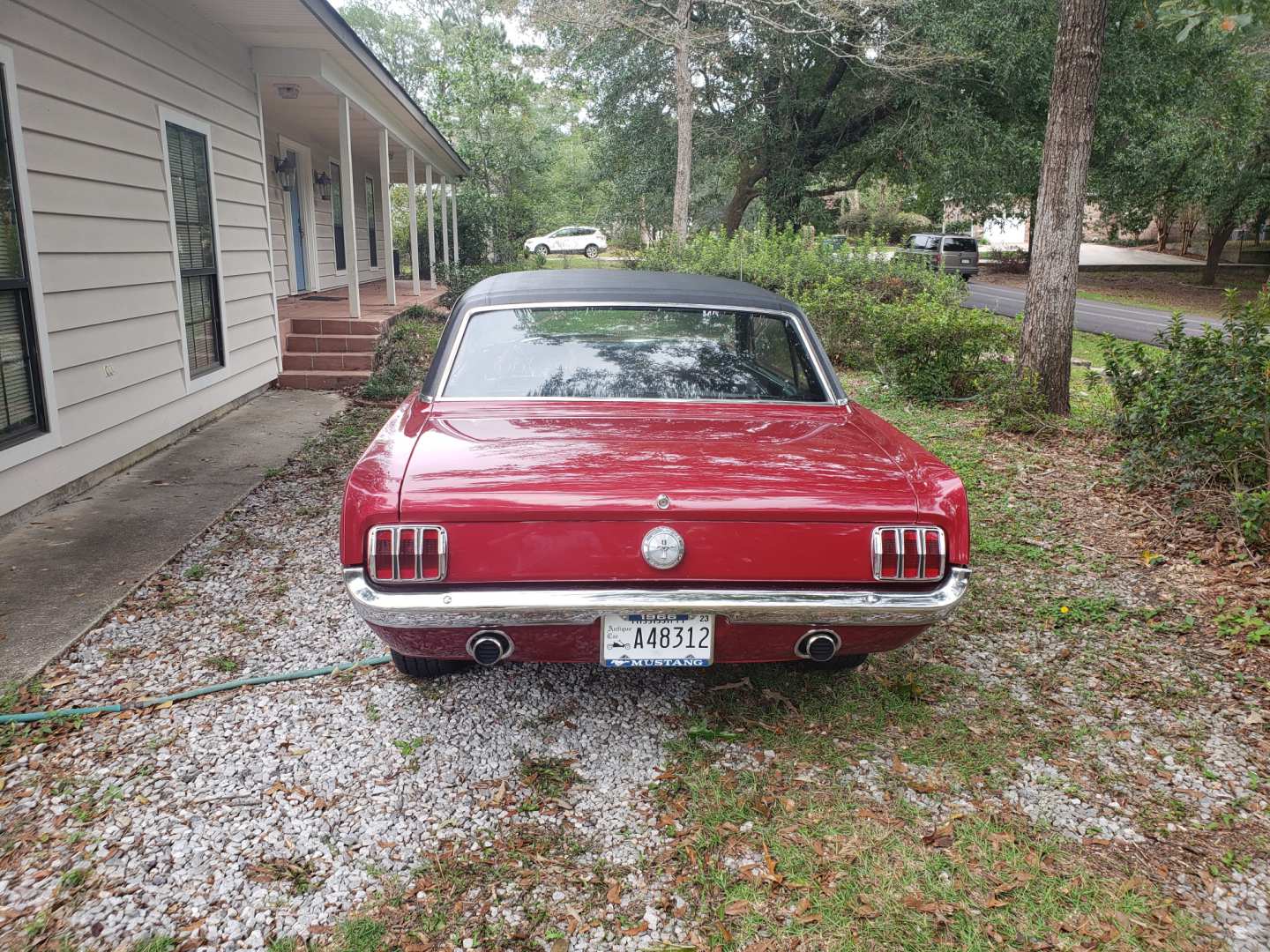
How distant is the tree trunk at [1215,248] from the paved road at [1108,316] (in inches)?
301

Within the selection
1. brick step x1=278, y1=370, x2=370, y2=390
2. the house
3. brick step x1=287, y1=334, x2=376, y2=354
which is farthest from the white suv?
brick step x1=278, y1=370, x2=370, y2=390

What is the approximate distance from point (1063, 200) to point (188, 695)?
744 centimetres

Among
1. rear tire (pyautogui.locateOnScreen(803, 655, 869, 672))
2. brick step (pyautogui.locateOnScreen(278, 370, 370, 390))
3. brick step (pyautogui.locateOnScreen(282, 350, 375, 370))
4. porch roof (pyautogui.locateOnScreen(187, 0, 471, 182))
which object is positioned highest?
porch roof (pyautogui.locateOnScreen(187, 0, 471, 182))

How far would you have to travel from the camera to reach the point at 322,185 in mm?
16266

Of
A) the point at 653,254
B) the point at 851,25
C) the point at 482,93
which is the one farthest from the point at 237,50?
the point at 482,93

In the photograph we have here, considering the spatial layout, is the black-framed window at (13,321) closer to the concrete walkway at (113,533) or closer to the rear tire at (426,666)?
the concrete walkway at (113,533)

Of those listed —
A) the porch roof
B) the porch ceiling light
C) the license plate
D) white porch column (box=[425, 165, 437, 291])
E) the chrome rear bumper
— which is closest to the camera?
the chrome rear bumper

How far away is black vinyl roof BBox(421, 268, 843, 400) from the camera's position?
3748mm

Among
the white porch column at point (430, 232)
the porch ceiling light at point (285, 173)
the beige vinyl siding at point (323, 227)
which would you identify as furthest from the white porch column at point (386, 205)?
the white porch column at point (430, 232)

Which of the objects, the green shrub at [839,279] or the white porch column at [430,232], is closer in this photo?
the green shrub at [839,279]

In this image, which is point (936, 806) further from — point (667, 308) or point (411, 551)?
point (667, 308)

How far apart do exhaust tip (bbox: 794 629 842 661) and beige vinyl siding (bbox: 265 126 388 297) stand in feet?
31.0

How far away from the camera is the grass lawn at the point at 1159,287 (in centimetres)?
2630

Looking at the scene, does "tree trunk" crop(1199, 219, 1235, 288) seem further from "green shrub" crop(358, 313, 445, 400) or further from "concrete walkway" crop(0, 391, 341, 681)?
"concrete walkway" crop(0, 391, 341, 681)
